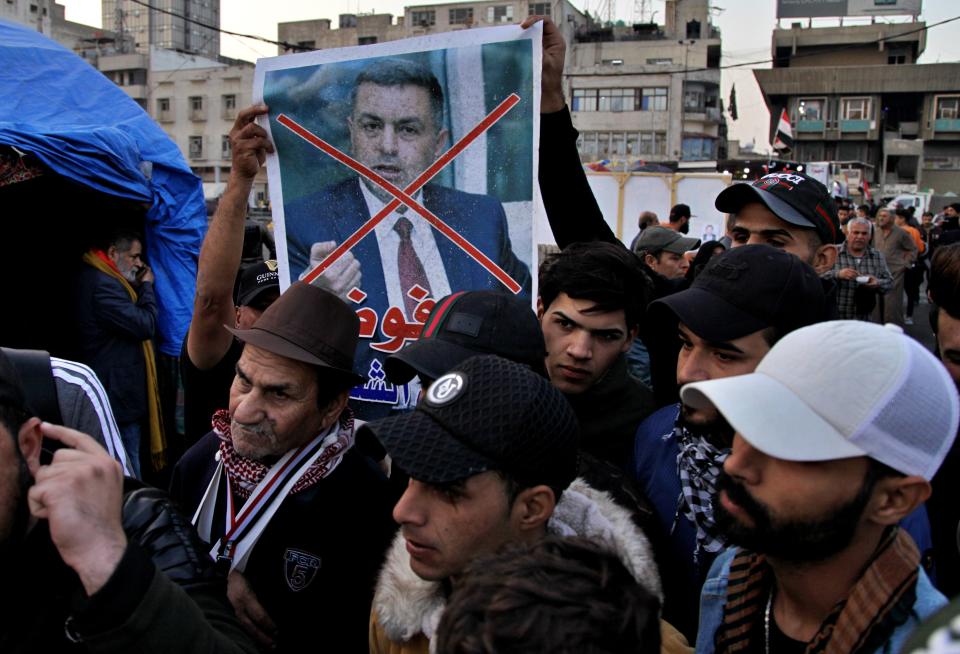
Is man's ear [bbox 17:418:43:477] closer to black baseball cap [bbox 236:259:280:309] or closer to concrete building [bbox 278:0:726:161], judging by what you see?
black baseball cap [bbox 236:259:280:309]

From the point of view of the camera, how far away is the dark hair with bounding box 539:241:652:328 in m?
2.68

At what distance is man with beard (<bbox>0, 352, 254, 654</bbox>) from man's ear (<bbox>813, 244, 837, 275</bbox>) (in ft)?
7.46

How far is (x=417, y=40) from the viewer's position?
287 cm

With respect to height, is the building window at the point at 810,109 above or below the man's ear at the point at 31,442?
above

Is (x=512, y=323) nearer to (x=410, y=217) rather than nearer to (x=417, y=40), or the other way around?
(x=410, y=217)

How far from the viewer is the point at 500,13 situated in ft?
243

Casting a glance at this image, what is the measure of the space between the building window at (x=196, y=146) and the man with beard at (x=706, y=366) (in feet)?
236

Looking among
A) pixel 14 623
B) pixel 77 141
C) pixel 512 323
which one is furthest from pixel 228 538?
pixel 77 141

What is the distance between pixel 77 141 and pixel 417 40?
9.62 feet

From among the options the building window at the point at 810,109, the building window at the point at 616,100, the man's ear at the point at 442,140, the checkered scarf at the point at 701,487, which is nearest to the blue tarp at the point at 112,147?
the man's ear at the point at 442,140

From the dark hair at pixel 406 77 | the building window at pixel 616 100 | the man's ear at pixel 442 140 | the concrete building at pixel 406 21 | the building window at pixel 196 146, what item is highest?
the concrete building at pixel 406 21

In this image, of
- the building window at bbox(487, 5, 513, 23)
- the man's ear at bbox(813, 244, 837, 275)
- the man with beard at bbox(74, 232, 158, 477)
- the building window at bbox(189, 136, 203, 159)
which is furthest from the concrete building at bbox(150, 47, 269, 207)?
the man's ear at bbox(813, 244, 837, 275)

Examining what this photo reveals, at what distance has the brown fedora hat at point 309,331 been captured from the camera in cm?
238

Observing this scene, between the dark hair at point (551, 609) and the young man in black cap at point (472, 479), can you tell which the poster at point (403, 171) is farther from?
the dark hair at point (551, 609)
